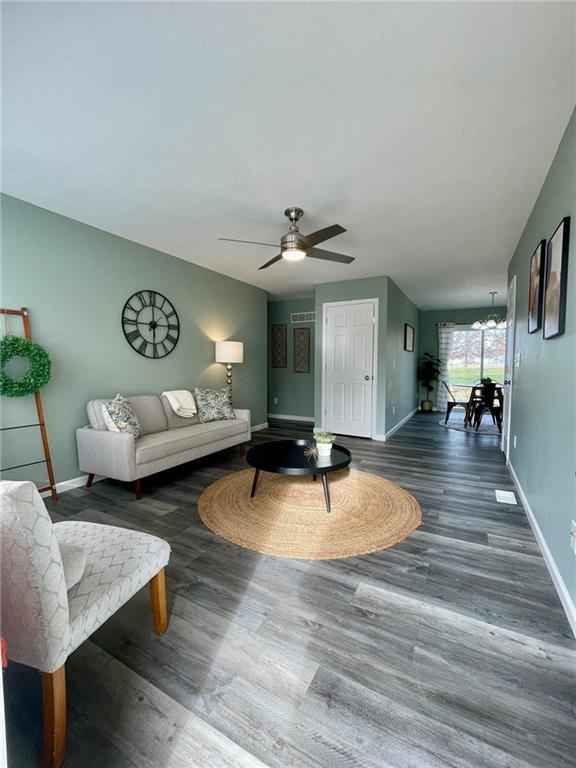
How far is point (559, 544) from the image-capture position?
A: 68.2 inches

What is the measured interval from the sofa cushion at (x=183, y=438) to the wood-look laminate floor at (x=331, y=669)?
96 centimetres

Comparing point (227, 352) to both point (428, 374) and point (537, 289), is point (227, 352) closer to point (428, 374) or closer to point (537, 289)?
point (537, 289)

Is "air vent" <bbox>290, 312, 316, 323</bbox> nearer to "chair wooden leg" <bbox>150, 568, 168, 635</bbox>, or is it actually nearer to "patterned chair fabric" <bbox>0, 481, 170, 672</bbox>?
"chair wooden leg" <bbox>150, 568, 168, 635</bbox>

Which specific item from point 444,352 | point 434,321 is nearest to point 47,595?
point 444,352

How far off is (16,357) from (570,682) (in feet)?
12.5

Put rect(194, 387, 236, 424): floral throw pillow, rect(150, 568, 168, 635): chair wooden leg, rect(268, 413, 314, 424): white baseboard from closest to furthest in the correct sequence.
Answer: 1. rect(150, 568, 168, 635): chair wooden leg
2. rect(194, 387, 236, 424): floral throw pillow
3. rect(268, 413, 314, 424): white baseboard

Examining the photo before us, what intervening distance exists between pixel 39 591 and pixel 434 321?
872 centimetres

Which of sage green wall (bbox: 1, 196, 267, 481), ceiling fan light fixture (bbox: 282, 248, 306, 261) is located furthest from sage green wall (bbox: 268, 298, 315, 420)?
ceiling fan light fixture (bbox: 282, 248, 306, 261)

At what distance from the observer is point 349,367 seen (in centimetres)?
522

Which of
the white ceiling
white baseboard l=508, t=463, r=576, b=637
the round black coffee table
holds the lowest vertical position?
white baseboard l=508, t=463, r=576, b=637

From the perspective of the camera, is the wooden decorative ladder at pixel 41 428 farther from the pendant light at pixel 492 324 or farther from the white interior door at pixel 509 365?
the pendant light at pixel 492 324

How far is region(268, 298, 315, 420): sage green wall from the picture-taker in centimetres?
655

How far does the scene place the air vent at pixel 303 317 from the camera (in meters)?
6.46

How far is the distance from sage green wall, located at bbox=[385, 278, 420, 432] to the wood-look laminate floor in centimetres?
321
